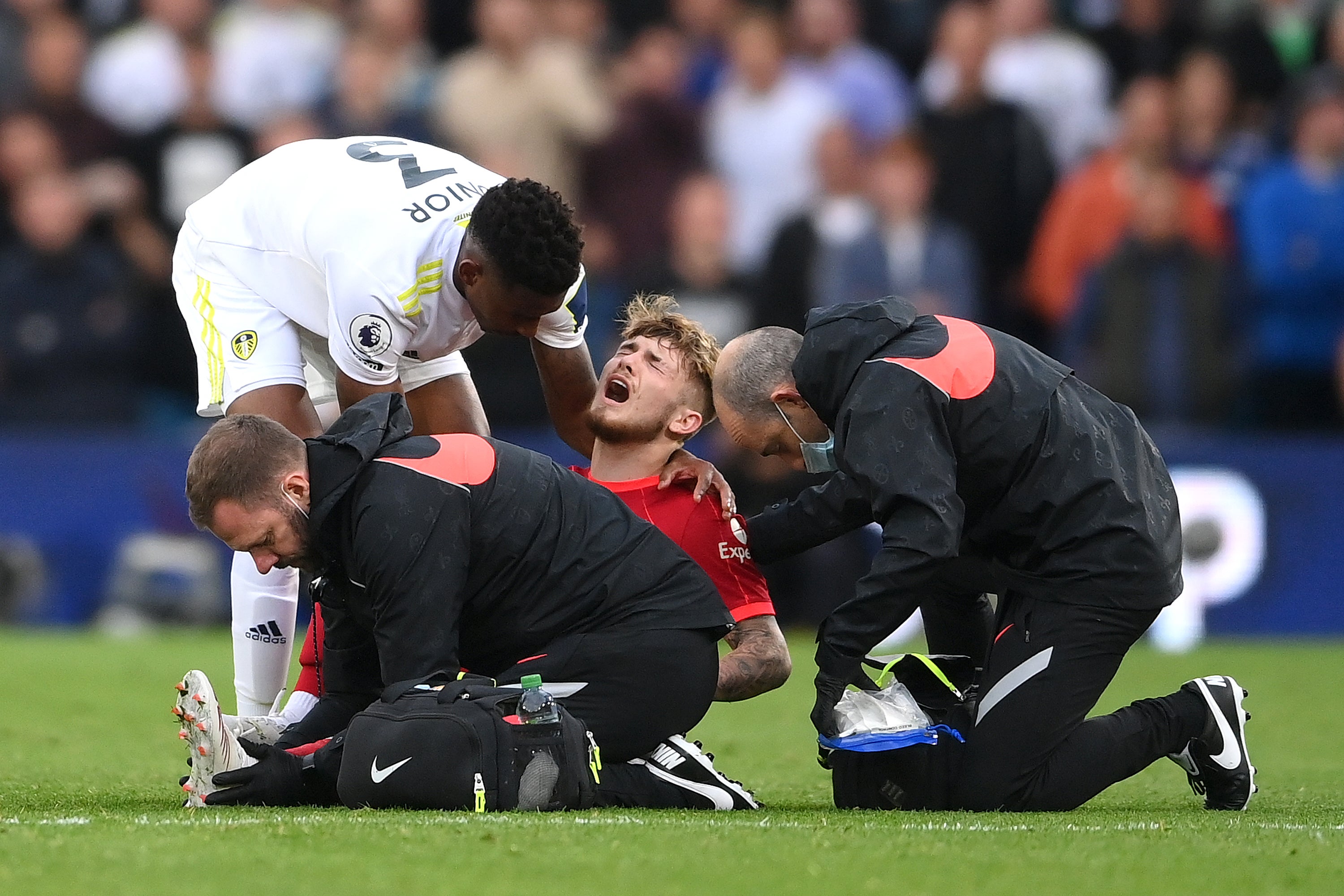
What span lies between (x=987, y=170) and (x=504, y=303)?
7.38 m

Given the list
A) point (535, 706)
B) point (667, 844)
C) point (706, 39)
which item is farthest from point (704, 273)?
point (667, 844)

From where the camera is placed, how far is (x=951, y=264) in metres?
11.6

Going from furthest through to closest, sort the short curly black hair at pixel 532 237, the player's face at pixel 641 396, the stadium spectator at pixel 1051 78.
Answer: the stadium spectator at pixel 1051 78 → the player's face at pixel 641 396 → the short curly black hair at pixel 532 237

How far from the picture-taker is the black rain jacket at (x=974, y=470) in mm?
4703

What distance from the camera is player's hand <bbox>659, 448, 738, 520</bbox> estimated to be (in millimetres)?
5566

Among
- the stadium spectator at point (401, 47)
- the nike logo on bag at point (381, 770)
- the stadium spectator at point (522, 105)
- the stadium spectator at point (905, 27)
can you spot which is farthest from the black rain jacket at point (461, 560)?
the stadium spectator at point (905, 27)

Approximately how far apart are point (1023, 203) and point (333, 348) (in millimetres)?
7639

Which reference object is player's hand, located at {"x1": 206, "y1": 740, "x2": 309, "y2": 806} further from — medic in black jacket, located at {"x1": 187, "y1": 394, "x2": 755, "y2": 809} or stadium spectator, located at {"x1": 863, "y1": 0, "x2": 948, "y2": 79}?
stadium spectator, located at {"x1": 863, "y1": 0, "x2": 948, "y2": 79}

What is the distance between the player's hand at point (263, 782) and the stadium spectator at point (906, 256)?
23.3 ft

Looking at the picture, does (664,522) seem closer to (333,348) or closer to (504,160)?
(333,348)

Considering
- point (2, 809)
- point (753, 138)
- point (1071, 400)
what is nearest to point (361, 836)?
point (2, 809)

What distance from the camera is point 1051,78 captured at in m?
12.6

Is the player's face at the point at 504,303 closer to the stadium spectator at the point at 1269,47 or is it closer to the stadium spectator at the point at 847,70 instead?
the stadium spectator at the point at 847,70

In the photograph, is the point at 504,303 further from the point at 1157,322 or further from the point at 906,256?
the point at 1157,322
